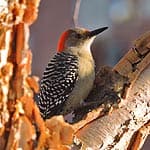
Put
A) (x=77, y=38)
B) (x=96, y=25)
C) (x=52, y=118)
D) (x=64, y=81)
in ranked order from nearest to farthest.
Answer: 1. (x=52, y=118)
2. (x=64, y=81)
3. (x=77, y=38)
4. (x=96, y=25)

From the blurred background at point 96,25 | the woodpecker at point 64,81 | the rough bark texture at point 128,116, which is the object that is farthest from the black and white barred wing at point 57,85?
the blurred background at point 96,25

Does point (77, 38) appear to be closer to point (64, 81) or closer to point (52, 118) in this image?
point (64, 81)

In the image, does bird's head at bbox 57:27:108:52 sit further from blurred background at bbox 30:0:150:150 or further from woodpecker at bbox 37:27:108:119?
blurred background at bbox 30:0:150:150

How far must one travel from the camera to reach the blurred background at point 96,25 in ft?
12.0

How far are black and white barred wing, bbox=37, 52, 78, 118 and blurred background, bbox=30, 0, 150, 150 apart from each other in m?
1.49

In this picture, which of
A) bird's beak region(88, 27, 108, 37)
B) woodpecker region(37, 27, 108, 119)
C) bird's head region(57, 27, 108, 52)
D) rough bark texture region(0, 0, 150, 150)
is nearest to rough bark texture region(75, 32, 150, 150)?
rough bark texture region(0, 0, 150, 150)

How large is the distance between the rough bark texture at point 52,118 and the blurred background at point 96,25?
7.35 feet

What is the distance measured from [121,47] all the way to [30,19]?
295 cm

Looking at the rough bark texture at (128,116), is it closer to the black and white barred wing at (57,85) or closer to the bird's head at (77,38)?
the black and white barred wing at (57,85)

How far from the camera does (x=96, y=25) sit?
12.6 feet

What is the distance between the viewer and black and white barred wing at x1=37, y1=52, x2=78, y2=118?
1.88 m

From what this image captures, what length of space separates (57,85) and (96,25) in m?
1.97

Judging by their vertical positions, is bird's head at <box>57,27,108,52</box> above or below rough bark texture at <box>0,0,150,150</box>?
below

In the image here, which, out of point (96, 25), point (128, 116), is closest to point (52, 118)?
point (128, 116)
